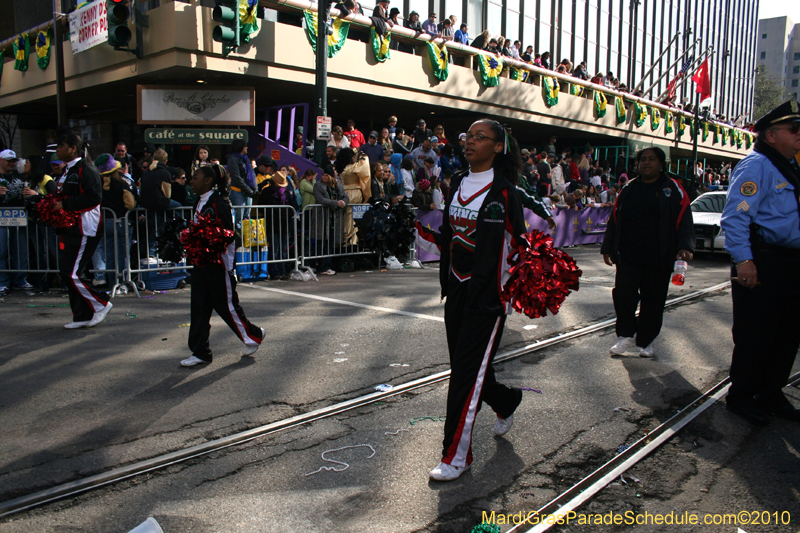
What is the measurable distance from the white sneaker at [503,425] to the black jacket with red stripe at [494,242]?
0.81 metres

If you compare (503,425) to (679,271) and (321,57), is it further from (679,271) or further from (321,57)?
(321,57)

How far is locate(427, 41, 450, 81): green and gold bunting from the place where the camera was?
19.4 meters

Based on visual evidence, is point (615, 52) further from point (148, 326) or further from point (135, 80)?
point (148, 326)

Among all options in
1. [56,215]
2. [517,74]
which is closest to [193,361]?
[56,215]

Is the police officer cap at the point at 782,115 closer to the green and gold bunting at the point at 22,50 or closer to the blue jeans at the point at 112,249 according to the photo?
the blue jeans at the point at 112,249

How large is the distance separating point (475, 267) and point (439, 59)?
1722 centimetres

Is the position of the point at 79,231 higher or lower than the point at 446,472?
higher

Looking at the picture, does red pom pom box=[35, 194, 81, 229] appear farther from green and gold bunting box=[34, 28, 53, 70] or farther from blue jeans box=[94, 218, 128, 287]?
green and gold bunting box=[34, 28, 53, 70]

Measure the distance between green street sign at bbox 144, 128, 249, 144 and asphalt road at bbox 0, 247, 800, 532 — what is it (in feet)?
28.6

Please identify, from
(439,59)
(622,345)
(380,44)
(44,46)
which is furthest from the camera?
(439,59)

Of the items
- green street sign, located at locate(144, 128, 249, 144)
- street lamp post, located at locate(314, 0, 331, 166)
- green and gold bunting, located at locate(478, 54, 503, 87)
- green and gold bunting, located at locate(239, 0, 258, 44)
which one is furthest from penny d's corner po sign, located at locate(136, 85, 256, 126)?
green and gold bunting, located at locate(478, 54, 503, 87)

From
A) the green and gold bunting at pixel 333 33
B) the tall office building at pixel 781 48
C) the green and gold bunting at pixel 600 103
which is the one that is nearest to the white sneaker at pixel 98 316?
the green and gold bunting at pixel 333 33

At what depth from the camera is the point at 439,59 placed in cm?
1959

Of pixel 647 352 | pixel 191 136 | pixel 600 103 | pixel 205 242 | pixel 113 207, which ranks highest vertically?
pixel 600 103
